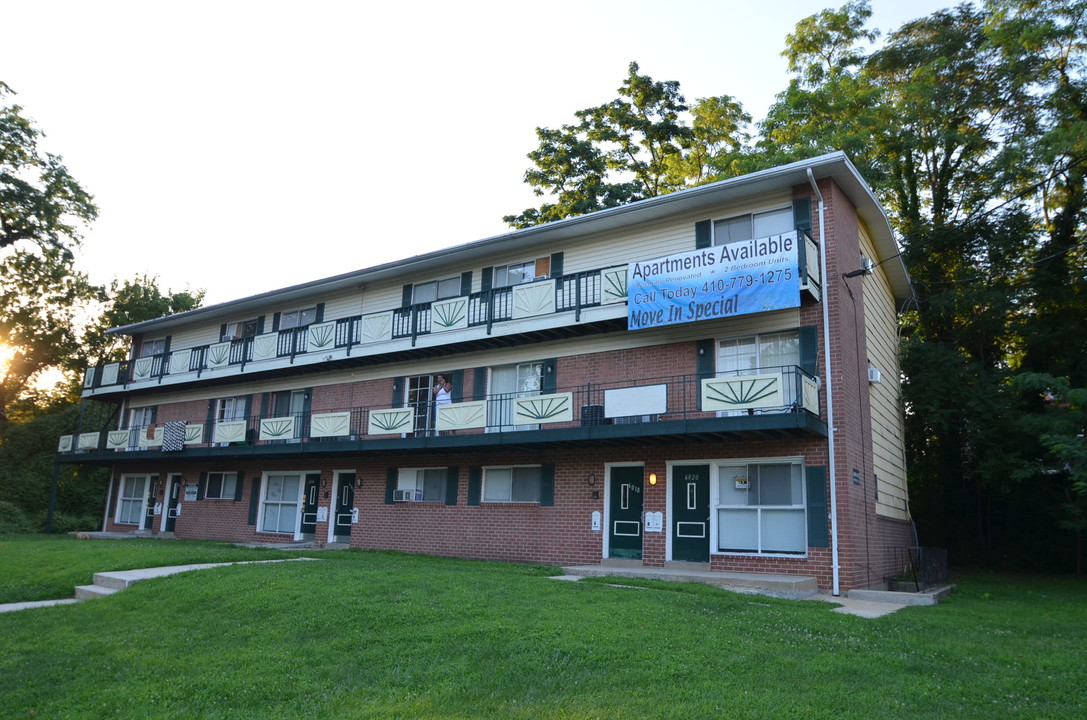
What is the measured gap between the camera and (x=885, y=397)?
18797mm

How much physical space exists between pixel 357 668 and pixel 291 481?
16.8 metres

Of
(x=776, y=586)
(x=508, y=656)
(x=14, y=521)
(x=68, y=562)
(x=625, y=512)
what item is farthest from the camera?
(x=14, y=521)

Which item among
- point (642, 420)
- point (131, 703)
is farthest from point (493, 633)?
point (642, 420)

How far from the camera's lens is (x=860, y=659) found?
7.38 m

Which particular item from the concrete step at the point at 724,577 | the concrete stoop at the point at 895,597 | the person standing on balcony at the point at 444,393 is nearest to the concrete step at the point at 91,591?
the concrete step at the point at 724,577

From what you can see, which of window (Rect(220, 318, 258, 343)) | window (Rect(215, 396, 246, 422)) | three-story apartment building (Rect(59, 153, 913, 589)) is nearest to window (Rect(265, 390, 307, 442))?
three-story apartment building (Rect(59, 153, 913, 589))

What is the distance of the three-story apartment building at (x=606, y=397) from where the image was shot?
47.9 feet

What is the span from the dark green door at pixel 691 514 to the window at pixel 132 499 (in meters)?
21.3

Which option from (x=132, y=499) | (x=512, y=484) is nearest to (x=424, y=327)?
(x=512, y=484)

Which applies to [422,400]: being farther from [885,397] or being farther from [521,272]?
[885,397]

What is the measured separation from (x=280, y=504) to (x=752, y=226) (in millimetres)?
15969

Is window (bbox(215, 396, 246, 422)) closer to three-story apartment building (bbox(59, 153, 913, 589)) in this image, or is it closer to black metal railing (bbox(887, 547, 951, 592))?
three-story apartment building (bbox(59, 153, 913, 589))

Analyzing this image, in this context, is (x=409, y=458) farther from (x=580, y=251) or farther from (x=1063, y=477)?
(x=1063, y=477)

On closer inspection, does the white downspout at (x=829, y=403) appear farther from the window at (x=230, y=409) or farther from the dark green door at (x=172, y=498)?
the dark green door at (x=172, y=498)
